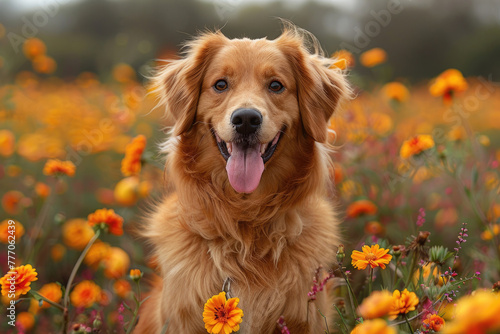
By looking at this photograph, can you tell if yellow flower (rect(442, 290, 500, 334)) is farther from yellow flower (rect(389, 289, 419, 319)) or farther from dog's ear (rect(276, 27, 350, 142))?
dog's ear (rect(276, 27, 350, 142))

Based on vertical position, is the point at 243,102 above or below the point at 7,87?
above

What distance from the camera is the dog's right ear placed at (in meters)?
2.77

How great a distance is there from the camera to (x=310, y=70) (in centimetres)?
287

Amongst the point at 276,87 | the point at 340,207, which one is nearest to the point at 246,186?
the point at 276,87

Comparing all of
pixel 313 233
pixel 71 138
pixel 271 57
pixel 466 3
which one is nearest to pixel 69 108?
pixel 71 138

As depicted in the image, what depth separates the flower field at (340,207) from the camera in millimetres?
1864

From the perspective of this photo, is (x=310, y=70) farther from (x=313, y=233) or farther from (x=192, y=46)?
(x=313, y=233)

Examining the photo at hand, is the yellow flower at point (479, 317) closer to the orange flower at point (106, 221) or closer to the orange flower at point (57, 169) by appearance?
the orange flower at point (106, 221)

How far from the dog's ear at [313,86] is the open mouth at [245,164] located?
400 millimetres

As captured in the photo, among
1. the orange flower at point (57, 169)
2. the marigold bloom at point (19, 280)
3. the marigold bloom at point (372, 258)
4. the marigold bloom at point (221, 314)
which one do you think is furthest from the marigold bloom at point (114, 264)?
the marigold bloom at point (372, 258)

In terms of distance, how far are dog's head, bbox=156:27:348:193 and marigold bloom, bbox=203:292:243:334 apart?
3.12 feet

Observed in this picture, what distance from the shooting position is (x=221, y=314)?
165 centimetres

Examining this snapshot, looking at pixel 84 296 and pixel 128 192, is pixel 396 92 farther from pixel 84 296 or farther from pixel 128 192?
pixel 84 296

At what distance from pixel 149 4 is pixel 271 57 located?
34.8 feet
